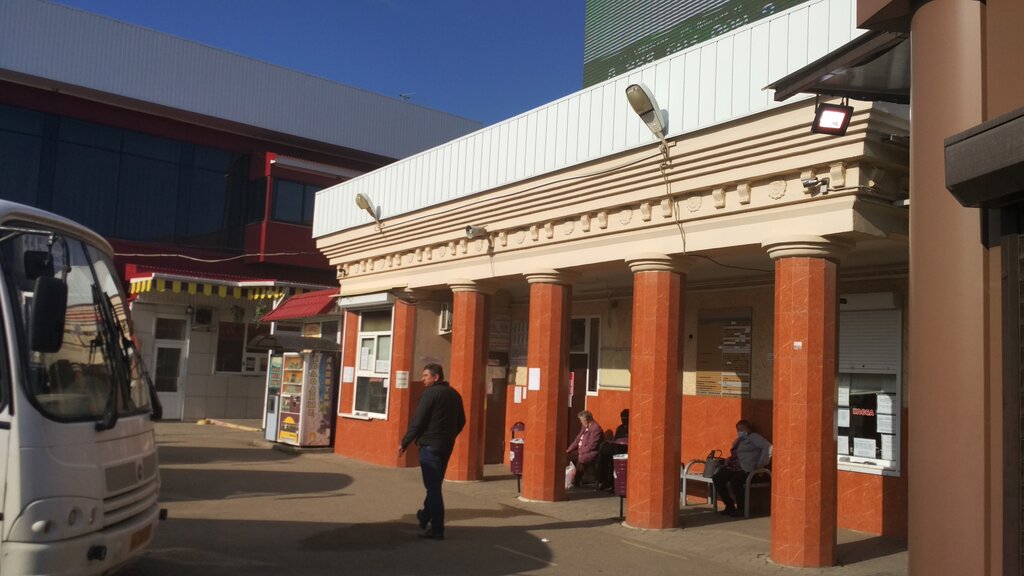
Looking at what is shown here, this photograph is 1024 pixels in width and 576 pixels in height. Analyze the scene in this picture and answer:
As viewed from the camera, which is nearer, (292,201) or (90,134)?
(90,134)

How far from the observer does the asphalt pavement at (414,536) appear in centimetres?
789

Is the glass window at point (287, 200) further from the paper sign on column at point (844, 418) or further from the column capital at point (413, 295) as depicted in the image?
the paper sign on column at point (844, 418)

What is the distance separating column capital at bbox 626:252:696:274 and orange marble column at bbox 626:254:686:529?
0.5 inches

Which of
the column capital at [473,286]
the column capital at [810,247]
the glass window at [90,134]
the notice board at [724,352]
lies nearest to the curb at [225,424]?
the glass window at [90,134]

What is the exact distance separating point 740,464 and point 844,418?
1.40 meters

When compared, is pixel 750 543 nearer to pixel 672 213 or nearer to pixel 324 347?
pixel 672 213

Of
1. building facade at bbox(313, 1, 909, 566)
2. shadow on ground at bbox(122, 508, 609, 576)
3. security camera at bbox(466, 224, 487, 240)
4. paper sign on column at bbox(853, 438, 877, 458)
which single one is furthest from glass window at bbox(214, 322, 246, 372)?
paper sign on column at bbox(853, 438, 877, 458)

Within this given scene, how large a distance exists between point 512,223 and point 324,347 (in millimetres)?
6356

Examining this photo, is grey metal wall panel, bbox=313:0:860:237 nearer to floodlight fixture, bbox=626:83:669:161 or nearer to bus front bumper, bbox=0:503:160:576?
floodlight fixture, bbox=626:83:669:161

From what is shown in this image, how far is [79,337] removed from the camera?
18.8 ft

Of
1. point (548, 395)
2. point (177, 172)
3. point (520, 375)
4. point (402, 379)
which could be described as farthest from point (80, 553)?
point (177, 172)

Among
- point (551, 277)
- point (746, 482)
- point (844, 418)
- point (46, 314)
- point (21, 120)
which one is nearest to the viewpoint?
point (46, 314)

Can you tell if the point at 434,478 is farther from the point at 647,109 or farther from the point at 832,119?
the point at 832,119

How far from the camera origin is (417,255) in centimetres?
1498
